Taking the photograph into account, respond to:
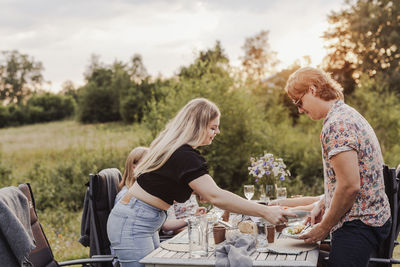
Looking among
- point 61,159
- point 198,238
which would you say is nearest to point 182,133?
point 198,238

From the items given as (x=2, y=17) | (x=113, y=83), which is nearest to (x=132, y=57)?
(x=113, y=83)

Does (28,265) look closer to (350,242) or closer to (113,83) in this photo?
(350,242)

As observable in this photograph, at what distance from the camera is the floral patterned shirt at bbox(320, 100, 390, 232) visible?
6.74ft

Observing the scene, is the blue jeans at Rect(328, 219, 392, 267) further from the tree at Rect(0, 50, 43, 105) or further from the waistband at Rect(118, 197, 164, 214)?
the tree at Rect(0, 50, 43, 105)

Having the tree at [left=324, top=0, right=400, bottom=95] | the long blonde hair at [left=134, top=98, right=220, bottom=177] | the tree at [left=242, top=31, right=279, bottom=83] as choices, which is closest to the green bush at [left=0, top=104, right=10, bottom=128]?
the tree at [left=242, top=31, right=279, bottom=83]

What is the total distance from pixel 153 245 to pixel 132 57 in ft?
72.6

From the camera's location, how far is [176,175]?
2309 millimetres

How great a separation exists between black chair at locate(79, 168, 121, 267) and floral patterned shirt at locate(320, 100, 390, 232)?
1.72m

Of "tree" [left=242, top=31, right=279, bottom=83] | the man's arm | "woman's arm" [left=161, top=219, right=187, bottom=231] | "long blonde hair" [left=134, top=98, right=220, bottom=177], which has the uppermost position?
"tree" [left=242, top=31, right=279, bottom=83]

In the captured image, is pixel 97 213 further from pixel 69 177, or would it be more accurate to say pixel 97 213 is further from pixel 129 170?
pixel 69 177

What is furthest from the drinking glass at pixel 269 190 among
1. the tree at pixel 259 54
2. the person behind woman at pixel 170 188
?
the tree at pixel 259 54

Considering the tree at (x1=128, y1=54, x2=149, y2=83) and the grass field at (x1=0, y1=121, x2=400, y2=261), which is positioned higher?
the tree at (x1=128, y1=54, x2=149, y2=83)

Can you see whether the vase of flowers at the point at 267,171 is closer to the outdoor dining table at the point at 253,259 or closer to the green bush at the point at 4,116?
the outdoor dining table at the point at 253,259

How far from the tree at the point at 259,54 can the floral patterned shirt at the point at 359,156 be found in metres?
27.6
